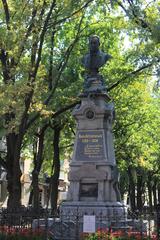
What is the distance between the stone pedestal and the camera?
1599 centimetres

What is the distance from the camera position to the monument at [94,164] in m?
16.0

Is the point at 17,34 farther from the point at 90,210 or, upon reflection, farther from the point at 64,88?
the point at 64,88

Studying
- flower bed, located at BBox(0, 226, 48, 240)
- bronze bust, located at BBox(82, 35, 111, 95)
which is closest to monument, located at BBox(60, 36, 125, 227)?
bronze bust, located at BBox(82, 35, 111, 95)

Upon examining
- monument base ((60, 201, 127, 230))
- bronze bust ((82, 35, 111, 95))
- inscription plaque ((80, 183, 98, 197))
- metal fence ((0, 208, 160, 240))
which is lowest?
metal fence ((0, 208, 160, 240))

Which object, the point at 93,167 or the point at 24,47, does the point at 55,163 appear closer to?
the point at 24,47

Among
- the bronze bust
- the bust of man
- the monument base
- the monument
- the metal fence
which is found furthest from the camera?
the bust of man

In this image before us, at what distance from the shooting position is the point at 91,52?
1819 cm

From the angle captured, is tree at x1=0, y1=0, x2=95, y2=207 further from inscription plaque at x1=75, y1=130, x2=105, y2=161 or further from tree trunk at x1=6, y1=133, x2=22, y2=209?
inscription plaque at x1=75, y1=130, x2=105, y2=161

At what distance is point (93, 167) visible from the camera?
16234mm

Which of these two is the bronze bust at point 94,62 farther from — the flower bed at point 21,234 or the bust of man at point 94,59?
the flower bed at point 21,234

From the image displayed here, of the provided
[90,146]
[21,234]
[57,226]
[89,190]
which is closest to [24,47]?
[90,146]

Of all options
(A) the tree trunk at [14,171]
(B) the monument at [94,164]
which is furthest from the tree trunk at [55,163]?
(B) the monument at [94,164]

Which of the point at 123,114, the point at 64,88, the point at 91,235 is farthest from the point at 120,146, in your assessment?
the point at 91,235

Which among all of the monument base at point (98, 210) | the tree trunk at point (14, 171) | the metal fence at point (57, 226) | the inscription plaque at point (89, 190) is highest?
the tree trunk at point (14, 171)
